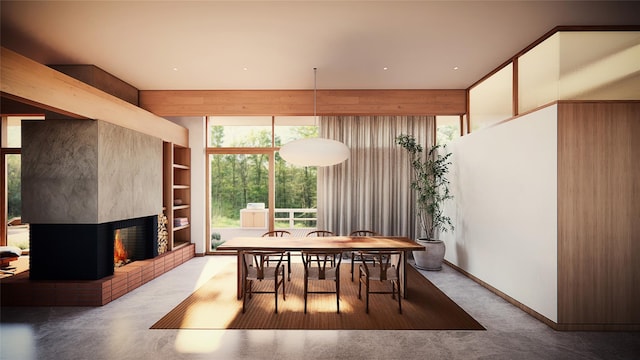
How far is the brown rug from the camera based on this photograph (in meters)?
3.35

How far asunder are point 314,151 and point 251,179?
3227 mm

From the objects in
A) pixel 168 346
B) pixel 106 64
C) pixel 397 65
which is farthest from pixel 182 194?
pixel 397 65

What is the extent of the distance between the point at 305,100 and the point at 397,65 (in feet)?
5.86

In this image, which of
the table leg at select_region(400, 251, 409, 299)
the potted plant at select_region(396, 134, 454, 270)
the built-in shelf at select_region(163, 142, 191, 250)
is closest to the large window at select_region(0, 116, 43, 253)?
the built-in shelf at select_region(163, 142, 191, 250)

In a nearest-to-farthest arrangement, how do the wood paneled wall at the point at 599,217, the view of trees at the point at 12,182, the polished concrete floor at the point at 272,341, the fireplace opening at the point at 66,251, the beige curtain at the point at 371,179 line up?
1. the polished concrete floor at the point at 272,341
2. the wood paneled wall at the point at 599,217
3. the fireplace opening at the point at 66,251
4. the view of trees at the point at 12,182
5. the beige curtain at the point at 371,179

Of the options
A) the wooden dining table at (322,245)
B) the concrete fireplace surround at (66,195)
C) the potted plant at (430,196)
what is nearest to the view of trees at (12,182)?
the concrete fireplace surround at (66,195)

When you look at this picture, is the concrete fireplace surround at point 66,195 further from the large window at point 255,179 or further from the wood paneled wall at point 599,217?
the wood paneled wall at point 599,217

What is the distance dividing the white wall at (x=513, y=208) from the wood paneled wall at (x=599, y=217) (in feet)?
0.40

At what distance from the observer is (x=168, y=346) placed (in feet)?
9.57

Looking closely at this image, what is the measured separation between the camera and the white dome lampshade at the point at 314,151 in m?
3.89

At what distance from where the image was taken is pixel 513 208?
13.1 ft

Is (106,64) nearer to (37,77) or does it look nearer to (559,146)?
(37,77)

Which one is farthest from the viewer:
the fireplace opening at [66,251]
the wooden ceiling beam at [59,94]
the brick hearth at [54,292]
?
the fireplace opening at [66,251]

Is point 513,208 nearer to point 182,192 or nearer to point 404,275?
point 404,275
